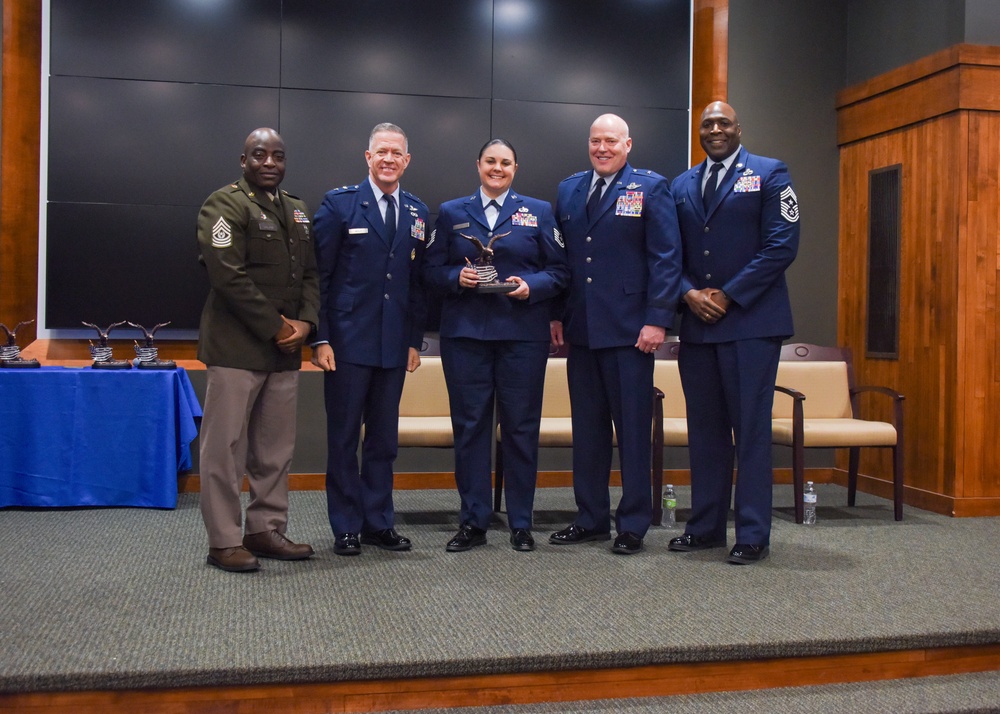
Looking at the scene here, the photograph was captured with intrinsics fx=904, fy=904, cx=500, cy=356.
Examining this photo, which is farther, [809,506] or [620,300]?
[809,506]

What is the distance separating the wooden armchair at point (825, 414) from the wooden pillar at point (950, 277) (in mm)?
262

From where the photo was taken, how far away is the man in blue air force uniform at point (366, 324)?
3391mm

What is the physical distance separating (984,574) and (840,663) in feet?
3.76

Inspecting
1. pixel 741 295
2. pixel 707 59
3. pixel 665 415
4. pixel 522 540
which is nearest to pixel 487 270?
pixel 741 295

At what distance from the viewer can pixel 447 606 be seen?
8.90 ft

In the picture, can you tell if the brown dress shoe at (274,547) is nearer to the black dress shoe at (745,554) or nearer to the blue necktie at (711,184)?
the black dress shoe at (745,554)

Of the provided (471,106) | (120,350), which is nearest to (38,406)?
(120,350)

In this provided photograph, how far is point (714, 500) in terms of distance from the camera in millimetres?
3629

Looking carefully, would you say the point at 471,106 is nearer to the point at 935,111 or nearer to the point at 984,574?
the point at 935,111

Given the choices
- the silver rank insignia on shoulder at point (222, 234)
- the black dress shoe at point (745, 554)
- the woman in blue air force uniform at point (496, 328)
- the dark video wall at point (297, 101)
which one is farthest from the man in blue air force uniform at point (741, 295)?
the dark video wall at point (297, 101)

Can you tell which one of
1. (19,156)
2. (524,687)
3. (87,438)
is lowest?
(524,687)

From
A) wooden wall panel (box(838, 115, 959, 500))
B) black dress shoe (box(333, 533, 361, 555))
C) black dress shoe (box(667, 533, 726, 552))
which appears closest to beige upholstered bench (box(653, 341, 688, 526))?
black dress shoe (box(667, 533, 726, 552))

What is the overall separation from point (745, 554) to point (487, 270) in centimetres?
143

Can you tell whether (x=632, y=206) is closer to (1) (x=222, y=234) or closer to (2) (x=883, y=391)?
(1) (x=222, y=234)
